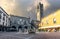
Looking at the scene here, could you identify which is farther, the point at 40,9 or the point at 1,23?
the point at 40,9

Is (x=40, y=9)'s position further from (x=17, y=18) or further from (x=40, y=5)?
(x=17, y=18)

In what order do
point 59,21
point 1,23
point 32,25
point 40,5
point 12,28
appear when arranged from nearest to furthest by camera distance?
point 1,23, point 59,21, point 12,28, point 32,25, point 40,5

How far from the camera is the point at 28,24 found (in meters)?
86.3

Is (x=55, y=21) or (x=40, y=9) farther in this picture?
(x=40, y=9)

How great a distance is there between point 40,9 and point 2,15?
1944 inches

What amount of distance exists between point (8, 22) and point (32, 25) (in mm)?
19469

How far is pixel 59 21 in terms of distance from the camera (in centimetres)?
6975

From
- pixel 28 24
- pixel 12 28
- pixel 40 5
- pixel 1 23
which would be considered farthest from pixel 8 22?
pixel 40 5

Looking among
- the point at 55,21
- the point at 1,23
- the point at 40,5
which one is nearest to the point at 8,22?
the point at 1,23

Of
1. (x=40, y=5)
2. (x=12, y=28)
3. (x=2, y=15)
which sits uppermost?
(x=40, y=5)

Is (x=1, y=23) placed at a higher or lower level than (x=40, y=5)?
lower

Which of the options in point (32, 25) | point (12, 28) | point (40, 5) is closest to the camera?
point (12, 28)

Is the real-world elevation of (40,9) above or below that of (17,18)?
above

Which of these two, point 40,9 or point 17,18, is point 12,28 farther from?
point 40,9
